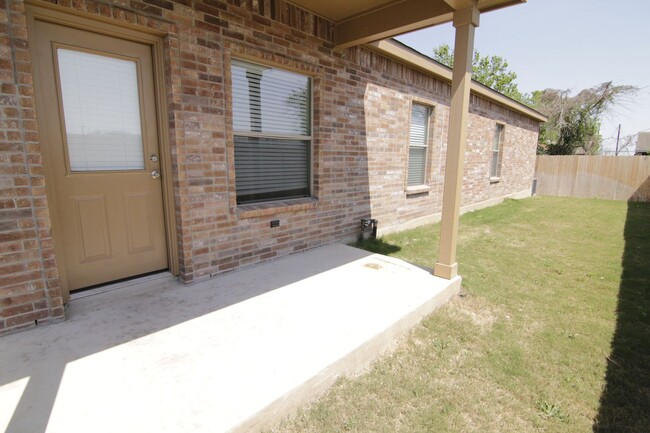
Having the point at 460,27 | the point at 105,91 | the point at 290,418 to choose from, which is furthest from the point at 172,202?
the point at 460,27

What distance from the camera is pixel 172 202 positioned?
3086 millimetres

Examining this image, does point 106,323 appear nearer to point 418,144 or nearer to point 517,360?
point 517,360

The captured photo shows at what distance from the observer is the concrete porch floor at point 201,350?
5.25 feet

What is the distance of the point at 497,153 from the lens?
33.4 feet

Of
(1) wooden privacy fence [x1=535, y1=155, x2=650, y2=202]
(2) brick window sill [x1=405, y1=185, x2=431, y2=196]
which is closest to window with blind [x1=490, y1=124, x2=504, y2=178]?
(2) brick window sill [x1=405, y1=185, x2=431, y2=196]

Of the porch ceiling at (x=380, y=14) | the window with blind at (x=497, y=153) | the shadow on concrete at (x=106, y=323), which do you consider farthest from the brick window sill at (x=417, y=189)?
the window with blind at (x=497, y=153)

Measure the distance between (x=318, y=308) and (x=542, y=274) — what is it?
3383mm

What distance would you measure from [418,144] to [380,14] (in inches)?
125

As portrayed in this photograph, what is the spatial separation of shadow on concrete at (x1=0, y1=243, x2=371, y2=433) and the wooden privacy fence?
13.9 meters

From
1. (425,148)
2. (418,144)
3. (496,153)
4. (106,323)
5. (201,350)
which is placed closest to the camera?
(201,350)

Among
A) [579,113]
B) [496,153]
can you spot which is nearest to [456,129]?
[496,153]

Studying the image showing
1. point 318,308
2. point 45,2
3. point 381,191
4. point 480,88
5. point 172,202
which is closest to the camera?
point 45,2

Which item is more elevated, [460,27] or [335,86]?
[460,27]

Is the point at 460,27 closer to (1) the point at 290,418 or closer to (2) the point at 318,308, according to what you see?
(2) the point at 318,308
